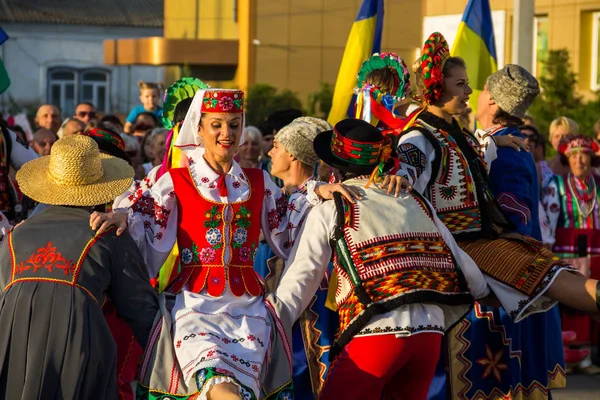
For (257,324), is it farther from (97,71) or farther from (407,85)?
(97,71)

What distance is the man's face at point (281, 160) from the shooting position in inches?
274

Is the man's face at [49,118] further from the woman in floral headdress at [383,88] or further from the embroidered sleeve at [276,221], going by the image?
the embroidered sleeve at [276,221]

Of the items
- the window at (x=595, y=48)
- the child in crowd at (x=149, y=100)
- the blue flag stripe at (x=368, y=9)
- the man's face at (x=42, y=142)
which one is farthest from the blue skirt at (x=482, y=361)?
the window at (x=595, y=48)

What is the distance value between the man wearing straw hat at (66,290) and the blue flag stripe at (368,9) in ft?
16.2

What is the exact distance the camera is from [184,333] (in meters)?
5.20

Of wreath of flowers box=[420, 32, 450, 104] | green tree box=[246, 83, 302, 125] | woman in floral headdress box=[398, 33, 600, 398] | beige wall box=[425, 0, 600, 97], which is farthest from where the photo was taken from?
green tree box=[246, 83, 302, 125]

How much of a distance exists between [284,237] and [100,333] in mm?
1070

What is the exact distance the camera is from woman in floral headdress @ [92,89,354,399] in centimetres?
Result: 515

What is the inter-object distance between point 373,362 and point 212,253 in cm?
87

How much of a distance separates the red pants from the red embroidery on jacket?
127 cm

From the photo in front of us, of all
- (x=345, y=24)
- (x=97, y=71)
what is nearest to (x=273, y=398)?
(x=345, y=24)

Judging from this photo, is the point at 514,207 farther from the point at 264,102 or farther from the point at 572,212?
the point at 264,102

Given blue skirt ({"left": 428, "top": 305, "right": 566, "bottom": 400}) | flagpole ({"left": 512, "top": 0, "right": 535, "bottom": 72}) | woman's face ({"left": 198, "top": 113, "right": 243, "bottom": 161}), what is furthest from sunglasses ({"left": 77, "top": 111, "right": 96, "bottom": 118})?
woman's face ({"left": 198, "top": 113, "right": 243, "bottom": 161})

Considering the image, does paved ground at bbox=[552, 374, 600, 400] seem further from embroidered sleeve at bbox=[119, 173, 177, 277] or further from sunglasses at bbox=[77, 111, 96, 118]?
sunglasses at bbox=[77, 111, 96, 118]
